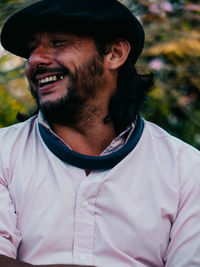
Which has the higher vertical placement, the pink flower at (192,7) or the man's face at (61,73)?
the man's face at (61,73)

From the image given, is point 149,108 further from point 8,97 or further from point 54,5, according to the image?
point 54,5

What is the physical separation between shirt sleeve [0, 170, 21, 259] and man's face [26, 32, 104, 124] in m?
0.54

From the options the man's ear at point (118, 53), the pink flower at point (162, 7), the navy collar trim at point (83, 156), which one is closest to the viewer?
the navy collar trim at point (83, 156)

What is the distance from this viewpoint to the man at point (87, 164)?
2512 mm

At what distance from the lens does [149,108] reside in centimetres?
646

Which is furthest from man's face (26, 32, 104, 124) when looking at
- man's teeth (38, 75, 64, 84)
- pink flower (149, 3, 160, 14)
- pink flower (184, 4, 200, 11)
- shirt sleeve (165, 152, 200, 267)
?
pink flower (184, 4, 200, 11)

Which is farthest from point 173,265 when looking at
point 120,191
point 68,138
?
point 68,138

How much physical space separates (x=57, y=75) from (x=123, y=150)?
555mm

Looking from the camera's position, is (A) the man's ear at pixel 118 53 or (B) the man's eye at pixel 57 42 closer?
(B) the man's eye at pixel 57 42

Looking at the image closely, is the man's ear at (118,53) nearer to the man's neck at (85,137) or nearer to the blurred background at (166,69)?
the man's neck at (85,137)

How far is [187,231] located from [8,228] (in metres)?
0.88

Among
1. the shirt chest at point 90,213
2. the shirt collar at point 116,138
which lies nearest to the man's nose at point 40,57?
the shirt collar at point 116,138

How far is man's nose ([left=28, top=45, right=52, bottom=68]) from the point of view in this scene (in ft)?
9.23

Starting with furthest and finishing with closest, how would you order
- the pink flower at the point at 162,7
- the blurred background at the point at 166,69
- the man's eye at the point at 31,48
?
the pink flower at the point at 162,7 → the blurred background at the point at 166,69 → the man's eye at the point at 31,48
